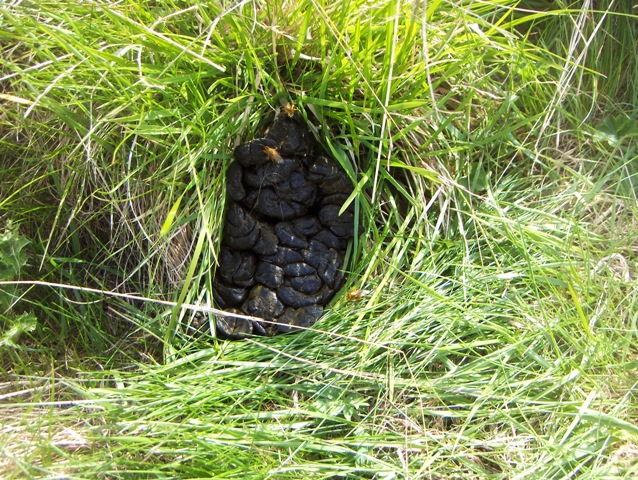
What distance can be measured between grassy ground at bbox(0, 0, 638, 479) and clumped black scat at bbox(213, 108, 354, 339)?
56 mm

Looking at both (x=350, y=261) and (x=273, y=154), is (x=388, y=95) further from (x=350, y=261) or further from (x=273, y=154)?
(x=350, y=261)

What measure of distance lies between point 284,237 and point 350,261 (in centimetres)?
24

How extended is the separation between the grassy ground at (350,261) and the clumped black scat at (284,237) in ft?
0.18

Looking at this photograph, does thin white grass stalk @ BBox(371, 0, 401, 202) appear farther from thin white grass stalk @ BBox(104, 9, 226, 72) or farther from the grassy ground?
thin white grass stalk @ BBox(104, 9, 226, 72)

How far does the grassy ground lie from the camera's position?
157 cm

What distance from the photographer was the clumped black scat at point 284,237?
1766 millimetres

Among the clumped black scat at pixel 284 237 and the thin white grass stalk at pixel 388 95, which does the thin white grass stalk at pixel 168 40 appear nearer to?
the clumped black scat at pixel 284 237

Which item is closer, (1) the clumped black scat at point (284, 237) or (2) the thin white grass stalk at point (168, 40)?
(2) the thin white grass stalk at point (168, 40)

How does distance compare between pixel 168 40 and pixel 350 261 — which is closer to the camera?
pixel 168 40

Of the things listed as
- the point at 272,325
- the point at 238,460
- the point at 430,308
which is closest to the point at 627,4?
the point at 430,308

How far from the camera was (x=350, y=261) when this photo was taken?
1.88 m

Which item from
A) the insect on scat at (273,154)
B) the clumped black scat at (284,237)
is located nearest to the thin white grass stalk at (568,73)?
the clumped black scat at (284,237)

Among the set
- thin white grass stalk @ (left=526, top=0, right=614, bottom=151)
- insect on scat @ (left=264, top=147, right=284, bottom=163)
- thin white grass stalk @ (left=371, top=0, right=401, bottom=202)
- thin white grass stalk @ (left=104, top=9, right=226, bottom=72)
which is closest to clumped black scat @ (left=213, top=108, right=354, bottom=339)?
insect on scat @ (left=264, top=147, right=284, bottom=163)

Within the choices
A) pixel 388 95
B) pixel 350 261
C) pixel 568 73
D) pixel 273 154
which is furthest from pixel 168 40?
pixel 568 73
